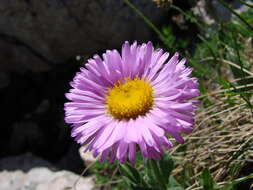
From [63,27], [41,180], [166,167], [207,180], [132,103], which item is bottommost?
[207,180]

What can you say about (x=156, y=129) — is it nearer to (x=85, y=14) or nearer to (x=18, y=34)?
(x=85, y=14)

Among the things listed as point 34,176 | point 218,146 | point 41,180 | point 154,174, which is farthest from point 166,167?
point 34,176

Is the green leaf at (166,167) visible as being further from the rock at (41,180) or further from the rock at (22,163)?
the rock at (22,163)

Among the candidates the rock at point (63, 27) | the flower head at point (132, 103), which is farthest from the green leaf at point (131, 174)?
the rock at point (63, 27)

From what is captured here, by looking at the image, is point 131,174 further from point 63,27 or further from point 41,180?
point 63,27

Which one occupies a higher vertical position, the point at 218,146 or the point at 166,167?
the point at 166,167

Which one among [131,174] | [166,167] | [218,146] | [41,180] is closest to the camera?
[166,167]

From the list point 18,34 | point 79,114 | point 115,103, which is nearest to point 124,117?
point 115,103

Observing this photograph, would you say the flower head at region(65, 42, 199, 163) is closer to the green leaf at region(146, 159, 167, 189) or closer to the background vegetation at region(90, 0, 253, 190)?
the green leaf at region(146, 159, 167, 189)
